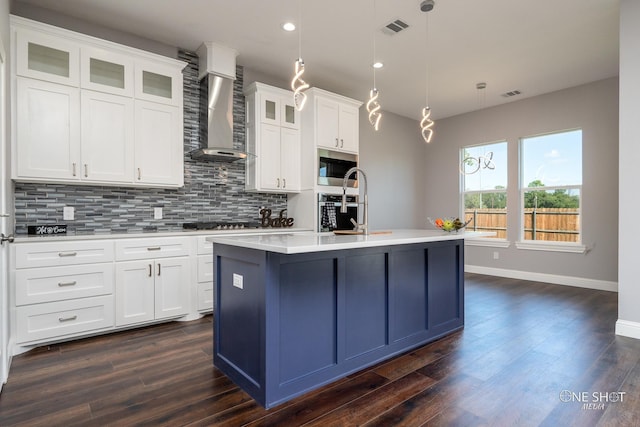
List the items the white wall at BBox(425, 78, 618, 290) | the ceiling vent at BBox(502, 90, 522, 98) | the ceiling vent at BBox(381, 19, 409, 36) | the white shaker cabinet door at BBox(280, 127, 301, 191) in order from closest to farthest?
the ceiling vent at BBox(381, 19, 409, 36), the white shaker cabinet door at BBox(280, 127, 301, 191), the white wall at BBox(425, 78, 618, 290), the ceiling vent at BBox(502, 90, 522, 98)

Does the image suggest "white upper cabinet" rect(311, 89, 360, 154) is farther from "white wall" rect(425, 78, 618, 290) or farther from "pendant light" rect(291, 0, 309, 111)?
"white wall" rect(425, 78, 618, 290)

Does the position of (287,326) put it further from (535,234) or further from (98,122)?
(535,234)

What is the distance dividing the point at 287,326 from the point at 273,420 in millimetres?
477

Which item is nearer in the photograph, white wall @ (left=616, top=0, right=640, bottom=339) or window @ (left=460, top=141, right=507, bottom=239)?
white wall @ (left=616, top=0, right=640, bottom=339)

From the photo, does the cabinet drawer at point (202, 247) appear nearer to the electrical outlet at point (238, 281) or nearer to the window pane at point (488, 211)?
the electrical outlet at point (238, 281)

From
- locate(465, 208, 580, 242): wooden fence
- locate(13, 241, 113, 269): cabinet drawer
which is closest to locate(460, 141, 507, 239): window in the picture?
locate(465, 208, 580, 242): wooden fence

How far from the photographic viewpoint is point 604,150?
4891 millimetres

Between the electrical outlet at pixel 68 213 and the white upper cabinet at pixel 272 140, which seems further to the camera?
the white upper cabinet at pixel 272 140

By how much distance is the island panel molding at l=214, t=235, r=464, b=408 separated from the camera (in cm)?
198

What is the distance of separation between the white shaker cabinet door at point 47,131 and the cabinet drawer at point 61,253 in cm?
63

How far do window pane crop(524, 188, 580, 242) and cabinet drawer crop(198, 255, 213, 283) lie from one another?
16.7 ft

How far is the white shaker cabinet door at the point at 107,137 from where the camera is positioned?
10.5 feet

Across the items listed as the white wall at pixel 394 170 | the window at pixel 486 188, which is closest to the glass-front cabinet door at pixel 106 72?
the white wall at pixel 394 170

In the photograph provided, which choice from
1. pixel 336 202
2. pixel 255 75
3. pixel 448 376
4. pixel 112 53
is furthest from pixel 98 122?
pixel 448 376
